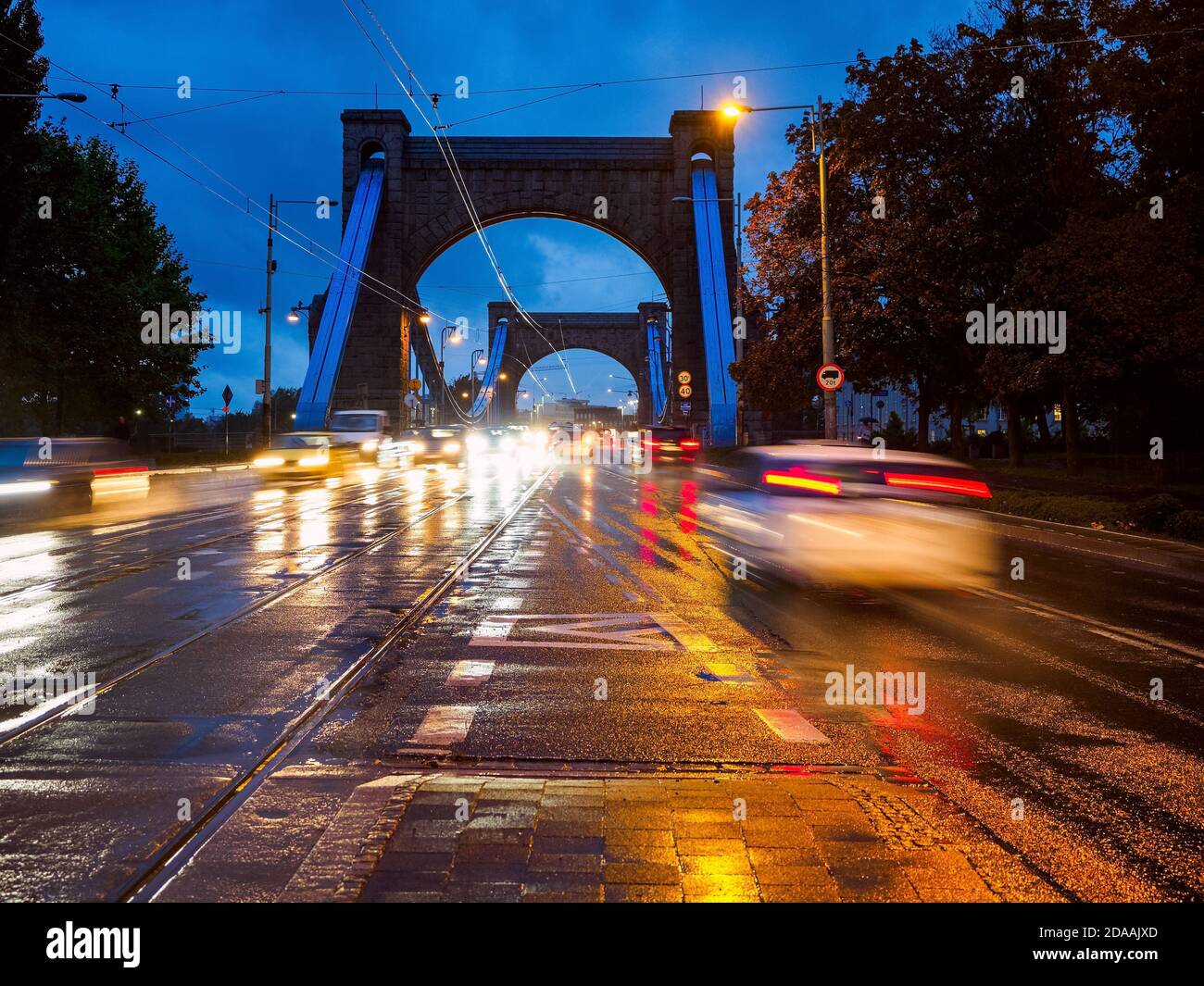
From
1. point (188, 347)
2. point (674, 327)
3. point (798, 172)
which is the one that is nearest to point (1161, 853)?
point (798, 172)

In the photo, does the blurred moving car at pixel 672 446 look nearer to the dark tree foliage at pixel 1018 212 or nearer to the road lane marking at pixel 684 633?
the dark tree foliage at pixel 1018 212

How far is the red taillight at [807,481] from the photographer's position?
68.3 feet

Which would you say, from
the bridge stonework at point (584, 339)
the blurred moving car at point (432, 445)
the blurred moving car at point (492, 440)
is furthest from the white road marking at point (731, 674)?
the bridge stonework at point (584, 339)

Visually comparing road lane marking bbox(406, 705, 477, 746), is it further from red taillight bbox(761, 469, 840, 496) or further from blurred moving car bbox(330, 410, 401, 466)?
blurred moving car bbox(330, 410, 401, 466)

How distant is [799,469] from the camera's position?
21828 mm

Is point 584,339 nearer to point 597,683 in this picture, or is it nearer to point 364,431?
point 364,431

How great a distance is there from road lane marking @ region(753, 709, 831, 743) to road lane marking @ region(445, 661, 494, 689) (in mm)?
1807

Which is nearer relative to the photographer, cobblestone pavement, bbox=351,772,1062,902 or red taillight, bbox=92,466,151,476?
cobblestone pavement, bbox=351,772,1062,902

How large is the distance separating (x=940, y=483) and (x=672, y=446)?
27.5 metres

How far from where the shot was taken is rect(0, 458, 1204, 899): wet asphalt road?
4145 mm

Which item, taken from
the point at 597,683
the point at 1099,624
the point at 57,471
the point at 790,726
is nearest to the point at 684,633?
the point at 597,683

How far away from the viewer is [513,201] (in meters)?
66.8

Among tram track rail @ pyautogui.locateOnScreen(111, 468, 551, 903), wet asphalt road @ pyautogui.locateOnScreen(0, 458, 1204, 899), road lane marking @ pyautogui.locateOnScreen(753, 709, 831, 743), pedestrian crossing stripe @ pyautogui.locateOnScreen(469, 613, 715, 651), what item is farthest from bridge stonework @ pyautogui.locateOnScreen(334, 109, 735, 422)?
road lane marking @ pyautogui.locateOnScreen(753, 709, 831, 743)
